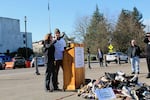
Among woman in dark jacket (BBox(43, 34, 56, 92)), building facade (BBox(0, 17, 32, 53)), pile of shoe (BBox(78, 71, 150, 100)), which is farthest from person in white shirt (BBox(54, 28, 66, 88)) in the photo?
building facade (BBox(0, 17, 32, 53))

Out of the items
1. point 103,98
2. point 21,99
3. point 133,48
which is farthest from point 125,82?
point 133,48

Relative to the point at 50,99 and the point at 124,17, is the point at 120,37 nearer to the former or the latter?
the point at 124,17

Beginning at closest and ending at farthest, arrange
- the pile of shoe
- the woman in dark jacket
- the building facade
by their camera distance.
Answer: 1. the pile of shoe
2. the woman in dark jacket
3. the building facade

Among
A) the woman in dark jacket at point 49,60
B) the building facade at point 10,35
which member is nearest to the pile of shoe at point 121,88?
the woman in dark jacket at point 49,60

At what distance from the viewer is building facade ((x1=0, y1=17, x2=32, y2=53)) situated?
103625 mm

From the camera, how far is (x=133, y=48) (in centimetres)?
2125

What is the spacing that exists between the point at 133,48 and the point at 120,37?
79.1 meters

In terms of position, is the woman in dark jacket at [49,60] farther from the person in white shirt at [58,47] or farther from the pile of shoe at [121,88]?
the pile of shoe at [121,88]

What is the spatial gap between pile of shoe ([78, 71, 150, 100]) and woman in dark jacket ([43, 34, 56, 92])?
153 centimetres

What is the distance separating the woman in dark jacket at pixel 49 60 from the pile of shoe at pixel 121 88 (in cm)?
153

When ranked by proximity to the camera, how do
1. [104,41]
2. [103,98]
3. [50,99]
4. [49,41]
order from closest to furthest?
[103,98], [50,99], [49,41], [104,41]

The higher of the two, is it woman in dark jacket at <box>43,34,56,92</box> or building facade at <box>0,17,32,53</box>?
building facade at <box>0,17,32,53</box>

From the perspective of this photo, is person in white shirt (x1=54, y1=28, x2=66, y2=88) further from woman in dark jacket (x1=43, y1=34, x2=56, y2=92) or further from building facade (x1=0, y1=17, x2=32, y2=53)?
building facade (x1=0, y1=17, x2=32, y2=53)

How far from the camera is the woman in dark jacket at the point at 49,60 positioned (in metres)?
13.9
